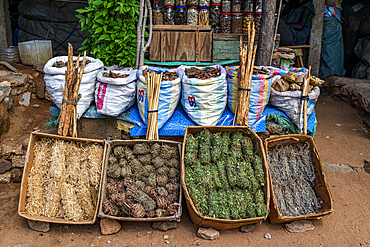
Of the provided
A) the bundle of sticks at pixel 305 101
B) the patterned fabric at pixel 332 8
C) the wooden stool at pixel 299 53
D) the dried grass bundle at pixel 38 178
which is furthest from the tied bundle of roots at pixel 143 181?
the patterned fabric at pixel 332 8

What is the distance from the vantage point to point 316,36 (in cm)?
571

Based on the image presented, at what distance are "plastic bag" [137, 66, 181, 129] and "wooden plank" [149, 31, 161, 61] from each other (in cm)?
115

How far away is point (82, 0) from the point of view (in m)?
5.89

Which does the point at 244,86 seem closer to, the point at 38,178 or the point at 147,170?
the point at 147,170

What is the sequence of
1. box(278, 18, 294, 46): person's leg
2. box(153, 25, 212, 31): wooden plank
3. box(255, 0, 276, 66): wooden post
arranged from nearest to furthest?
box(255, 0, 276, 66): wooden post < box(153, 25, 212, 31): wooden plank < box(278, 18, 294, 46): person's leg

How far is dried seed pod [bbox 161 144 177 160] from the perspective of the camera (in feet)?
9.29

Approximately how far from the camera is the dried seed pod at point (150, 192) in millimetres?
2598

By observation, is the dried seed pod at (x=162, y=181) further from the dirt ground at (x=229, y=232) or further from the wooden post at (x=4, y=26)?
the wooden post at (x=4, y=26)

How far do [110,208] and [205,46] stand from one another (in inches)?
109

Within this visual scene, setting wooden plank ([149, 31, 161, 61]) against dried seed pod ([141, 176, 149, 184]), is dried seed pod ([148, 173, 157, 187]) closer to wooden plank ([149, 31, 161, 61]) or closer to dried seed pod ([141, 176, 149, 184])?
dried seed pod ([141, 176, 149, 184])

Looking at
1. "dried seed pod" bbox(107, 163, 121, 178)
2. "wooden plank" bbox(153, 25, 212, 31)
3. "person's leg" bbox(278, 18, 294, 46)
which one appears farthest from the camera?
"person's leg" bbox(278, 18, 294, 46)

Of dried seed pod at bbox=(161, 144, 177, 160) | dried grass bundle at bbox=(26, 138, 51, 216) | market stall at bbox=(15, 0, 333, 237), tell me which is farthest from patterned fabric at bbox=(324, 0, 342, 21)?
dried grass bundle at bbox=(26, 138, 51, 216)

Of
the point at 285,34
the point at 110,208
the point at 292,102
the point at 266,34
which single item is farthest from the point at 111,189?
the point at 285,34

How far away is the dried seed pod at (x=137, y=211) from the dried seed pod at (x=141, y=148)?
0.56 m
